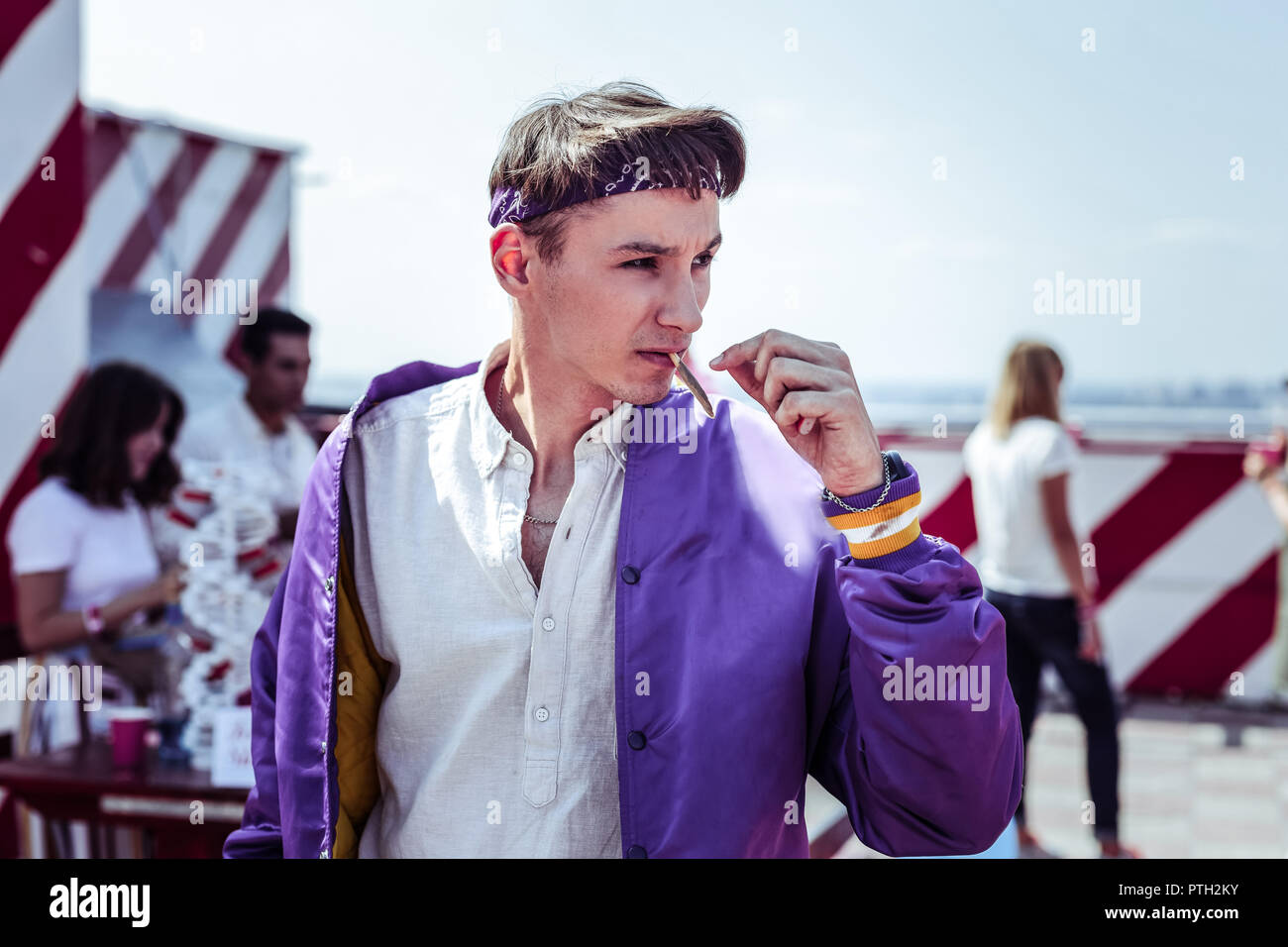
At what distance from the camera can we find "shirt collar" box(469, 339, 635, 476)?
5.62ft

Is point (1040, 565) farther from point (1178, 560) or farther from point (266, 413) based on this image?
point (266, 413)

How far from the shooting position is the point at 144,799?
9.00ft

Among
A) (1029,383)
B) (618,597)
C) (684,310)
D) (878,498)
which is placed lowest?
(618,597)

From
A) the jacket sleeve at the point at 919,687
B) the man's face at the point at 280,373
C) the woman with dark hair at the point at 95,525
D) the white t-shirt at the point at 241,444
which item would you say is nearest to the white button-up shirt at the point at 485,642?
the jacket sleeve at the point at 919,687

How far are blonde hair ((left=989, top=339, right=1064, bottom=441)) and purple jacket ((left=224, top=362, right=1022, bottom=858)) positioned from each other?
3056 mm

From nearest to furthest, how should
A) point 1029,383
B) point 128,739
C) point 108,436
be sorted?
1. point 128,739
2. point 108,436
3. point 1029,383

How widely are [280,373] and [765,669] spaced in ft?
11.4

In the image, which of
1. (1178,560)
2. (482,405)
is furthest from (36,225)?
(1178,560)

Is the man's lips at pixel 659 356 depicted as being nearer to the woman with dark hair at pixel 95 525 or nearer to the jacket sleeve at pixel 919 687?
the jacket sleeve at pixel 919 687

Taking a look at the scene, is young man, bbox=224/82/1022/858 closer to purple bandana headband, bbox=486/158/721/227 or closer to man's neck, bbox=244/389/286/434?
purple bandana headband, bbox=486/158/721/227
